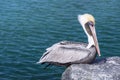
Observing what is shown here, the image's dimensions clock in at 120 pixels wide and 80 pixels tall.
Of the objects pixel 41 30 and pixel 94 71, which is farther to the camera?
pixel 41 30

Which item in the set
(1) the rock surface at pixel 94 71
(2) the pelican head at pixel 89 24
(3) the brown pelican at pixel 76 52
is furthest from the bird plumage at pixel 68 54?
(2) the pelican head at pixel 89 24

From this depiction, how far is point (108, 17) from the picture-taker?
2233 cm

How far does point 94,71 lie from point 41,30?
29.3ft

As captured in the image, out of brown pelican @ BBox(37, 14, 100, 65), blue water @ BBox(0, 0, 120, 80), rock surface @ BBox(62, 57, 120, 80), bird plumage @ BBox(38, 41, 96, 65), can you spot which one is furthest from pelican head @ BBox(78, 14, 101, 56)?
blue water @ BBox(0, 0, 120, 80)

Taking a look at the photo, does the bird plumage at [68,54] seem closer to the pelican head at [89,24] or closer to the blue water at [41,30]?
the pelican head at [89,24]

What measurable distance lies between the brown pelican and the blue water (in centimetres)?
284

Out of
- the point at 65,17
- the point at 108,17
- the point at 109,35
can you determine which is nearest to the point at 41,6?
the point at 65,17

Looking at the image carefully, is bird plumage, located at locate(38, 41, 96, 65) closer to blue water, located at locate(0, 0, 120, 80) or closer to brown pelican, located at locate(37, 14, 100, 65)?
brown pelican, located at locate(37, 14, 100, 65)

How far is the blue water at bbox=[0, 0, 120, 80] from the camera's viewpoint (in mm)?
15484

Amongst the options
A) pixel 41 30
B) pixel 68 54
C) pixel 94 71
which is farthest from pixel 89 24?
pixel 41 30

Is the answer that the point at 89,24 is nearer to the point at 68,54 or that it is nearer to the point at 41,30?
the point at 68,54

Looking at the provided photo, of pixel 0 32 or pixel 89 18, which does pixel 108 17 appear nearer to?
pixel 0 32

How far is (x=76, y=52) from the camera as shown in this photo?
38.9ft

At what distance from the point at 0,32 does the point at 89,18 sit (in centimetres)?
831
